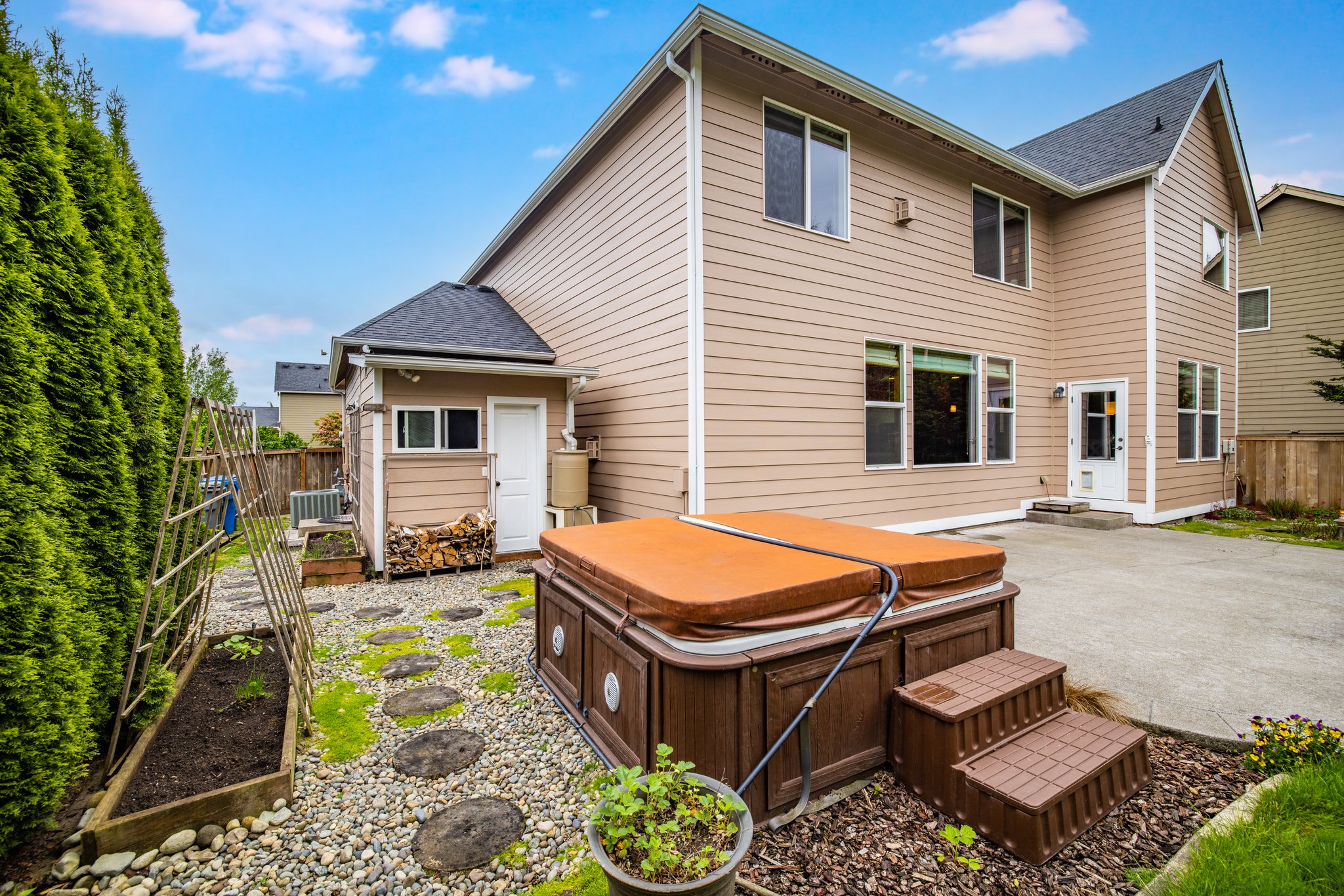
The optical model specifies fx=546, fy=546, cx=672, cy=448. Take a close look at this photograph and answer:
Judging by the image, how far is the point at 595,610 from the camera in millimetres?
2471

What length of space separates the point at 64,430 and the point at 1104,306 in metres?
10.7

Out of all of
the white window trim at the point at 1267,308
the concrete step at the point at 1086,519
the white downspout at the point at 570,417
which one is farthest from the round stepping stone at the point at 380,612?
the white window trim at the point at 1267,308

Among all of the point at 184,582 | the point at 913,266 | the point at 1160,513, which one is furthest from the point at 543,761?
the point at 1160,513

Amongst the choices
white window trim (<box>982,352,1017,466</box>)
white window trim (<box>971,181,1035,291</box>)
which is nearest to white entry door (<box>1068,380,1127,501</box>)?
white window trim (<box>982,352,1017,466</box>)

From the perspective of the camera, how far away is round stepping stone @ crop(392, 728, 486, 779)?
242 centimetres

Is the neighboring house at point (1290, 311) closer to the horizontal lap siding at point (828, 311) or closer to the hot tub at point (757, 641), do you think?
the horizontal lap siding at point (828, 311)

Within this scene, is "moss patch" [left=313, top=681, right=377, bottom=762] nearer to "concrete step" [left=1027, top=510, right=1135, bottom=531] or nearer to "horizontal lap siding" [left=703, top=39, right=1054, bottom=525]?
"horizontal lap siding" [left=703, top=39, right=1054, bottom=525]

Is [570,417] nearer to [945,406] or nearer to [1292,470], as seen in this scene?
[945,406]

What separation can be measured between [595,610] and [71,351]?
86.2 inches

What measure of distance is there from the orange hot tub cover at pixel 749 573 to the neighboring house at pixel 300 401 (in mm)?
24442

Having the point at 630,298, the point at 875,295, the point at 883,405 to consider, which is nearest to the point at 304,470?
the point at 630,298

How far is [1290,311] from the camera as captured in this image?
10.9 m

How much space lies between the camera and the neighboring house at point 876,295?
5312 millimetres

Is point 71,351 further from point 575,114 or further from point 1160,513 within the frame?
point 575,114
